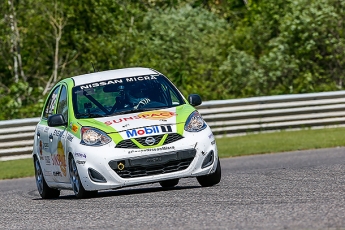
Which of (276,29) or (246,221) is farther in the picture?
(276,29)

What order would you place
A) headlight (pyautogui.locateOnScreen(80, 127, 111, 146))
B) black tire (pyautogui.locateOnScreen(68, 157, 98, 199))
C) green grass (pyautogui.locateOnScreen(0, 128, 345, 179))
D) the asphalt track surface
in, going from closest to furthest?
the asphalt track surface → headlight (pyautogui.locateOnScreen(80, 127, 111, 146)) → black tire (pyautogui.locateOnScreen(68, 157, 98, 199)) → green grass (pyautogui.locateOnScreen(0, 128, 345, 179))

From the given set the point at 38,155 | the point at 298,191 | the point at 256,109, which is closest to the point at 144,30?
the point at 256,109

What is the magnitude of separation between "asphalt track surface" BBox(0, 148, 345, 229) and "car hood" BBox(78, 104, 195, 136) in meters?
0.75

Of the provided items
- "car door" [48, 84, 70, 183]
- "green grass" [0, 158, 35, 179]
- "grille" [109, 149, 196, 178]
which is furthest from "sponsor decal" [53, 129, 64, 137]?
"green grass" [0, 158, 35, 179]

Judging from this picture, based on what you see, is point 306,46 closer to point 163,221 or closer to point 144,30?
point 144,30

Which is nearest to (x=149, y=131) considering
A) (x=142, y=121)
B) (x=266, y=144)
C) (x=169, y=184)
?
(x=142, y=121)

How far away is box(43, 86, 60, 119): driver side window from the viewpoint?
13133 millimetres

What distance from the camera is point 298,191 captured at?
1023 centimetres

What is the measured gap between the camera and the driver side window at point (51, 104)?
1313cm

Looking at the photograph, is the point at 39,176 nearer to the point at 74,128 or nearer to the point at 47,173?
the point at 47,173

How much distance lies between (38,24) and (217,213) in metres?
21.8

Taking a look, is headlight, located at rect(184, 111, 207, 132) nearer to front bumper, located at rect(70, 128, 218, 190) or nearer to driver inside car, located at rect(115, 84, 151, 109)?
front bumper, located at rect(70, 128, 218, 190)

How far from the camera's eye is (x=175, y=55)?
34344mm

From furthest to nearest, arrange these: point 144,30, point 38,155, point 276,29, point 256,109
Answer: point 144,30 < point 276,29 < point 256,109 < point 38,155
